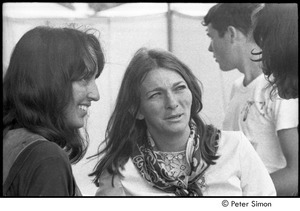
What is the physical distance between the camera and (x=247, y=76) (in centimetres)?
319

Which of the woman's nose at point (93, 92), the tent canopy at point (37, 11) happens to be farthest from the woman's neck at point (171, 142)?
the tent canopy at point (37, 11)

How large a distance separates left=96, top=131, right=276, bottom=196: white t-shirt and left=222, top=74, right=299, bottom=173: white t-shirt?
0.16 feet

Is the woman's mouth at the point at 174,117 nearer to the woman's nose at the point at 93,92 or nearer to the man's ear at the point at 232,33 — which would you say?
the woman's nose at the point at 93,92

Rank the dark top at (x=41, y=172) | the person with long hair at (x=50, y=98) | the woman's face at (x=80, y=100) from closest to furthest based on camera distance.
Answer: the dark top at (x=41, y=172) → the person with long hair at (x=50, y=98) → the woman's face at (x=80, y=100)

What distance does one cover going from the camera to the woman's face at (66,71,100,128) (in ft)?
10.2

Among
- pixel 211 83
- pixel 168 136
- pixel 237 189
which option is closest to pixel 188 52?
pixel 211 83

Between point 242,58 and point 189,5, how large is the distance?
1.32ft

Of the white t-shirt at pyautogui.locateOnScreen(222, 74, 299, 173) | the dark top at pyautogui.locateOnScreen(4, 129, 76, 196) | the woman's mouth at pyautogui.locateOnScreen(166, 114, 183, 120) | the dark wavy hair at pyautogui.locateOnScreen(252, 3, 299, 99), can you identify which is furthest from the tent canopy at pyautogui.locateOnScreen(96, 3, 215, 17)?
the dark top at pyautogui.locateOnScreen(4, 129, 76, 196)

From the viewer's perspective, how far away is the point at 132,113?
3.13 meters

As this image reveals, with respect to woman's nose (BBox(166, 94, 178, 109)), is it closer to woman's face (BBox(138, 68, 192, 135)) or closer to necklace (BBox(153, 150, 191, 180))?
woman's face (BBox(138, 68, 192, 135))

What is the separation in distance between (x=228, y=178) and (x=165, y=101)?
523 mm

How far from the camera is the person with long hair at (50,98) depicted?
116 inches

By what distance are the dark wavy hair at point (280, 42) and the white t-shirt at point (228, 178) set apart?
1.21 feet
